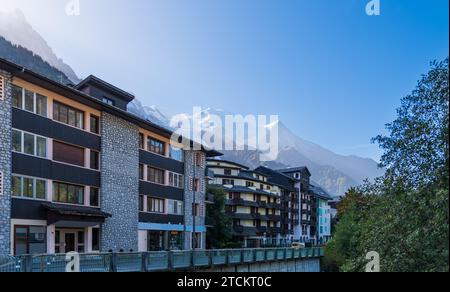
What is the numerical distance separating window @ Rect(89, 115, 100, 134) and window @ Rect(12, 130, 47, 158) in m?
4.58

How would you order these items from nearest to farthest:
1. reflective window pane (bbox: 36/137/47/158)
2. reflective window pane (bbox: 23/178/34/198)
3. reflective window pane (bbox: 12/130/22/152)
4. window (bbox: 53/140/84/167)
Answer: reflective window pane (bbox: 12/130/22/152) → reflective window pane (bbox: 23/178/34/198) → reflective window pane (bbox: 36/137/47/158) → window (bbox: 53/140/84/167)

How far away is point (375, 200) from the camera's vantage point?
32.3 ft

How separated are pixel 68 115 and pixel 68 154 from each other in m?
2.06

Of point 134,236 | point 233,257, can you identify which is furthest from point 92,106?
point 233,257

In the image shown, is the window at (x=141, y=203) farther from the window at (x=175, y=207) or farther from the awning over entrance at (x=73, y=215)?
the awning over entrance at (x=73, y=215)

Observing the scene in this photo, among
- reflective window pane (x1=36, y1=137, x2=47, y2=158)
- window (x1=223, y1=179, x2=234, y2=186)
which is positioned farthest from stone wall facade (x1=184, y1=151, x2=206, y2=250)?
window (x1=223, y1=179, x2=234, y2=186)

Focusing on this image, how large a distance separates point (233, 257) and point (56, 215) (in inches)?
349

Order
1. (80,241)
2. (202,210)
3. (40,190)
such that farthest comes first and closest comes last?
(202,210) → (80,241) → (40,190)

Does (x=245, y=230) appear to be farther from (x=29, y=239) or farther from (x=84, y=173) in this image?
(x=29, y=239)

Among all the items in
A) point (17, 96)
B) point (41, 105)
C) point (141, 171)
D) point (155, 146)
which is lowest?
point (141, 171)

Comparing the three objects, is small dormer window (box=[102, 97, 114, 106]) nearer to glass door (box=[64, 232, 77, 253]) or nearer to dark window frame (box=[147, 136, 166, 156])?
dark window frame (box=[147, 136, 166, 156])

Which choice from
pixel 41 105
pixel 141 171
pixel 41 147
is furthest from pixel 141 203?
pixel 41 105

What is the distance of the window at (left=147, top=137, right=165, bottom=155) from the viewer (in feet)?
113

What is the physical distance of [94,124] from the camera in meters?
28.7
